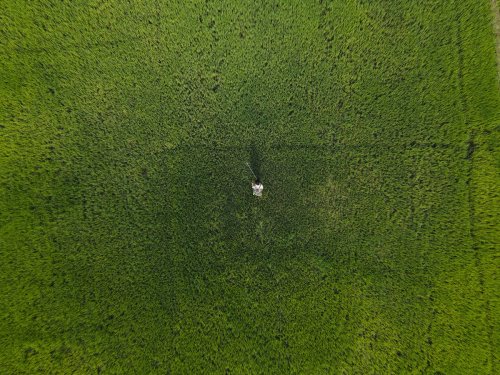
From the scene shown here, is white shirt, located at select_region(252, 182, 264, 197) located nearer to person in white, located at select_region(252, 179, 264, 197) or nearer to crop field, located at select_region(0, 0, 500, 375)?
person in white, located at select_region(252, 179, 264, 197)

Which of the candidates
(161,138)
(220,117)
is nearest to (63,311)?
(161,138)

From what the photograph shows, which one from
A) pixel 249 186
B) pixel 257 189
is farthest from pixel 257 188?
pixel 249 186

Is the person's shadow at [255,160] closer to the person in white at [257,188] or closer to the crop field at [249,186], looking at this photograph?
the crop field at [249,186]

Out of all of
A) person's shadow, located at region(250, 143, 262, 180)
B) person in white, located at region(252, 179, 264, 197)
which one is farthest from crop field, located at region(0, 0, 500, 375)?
person in white, located at region(252, 179, 264, 197)

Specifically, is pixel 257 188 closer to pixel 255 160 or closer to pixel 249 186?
pixel 249 186

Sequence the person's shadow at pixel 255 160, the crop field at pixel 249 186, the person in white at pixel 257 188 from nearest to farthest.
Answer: the crop field at pixel 249 186
the person in white at pixel 257 188
the person's shadow at pixel 255 160

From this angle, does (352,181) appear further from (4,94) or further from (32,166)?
(4,94)

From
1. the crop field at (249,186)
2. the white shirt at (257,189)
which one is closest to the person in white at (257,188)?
the white shirt at (257,189)
